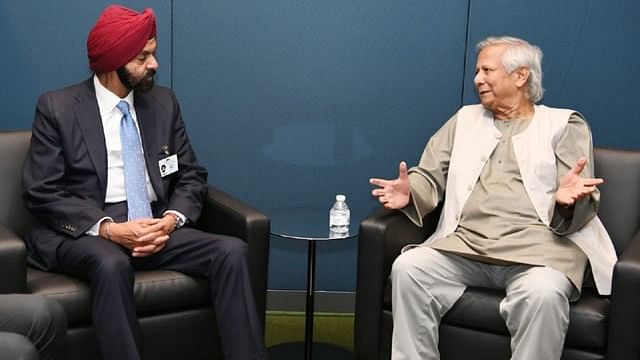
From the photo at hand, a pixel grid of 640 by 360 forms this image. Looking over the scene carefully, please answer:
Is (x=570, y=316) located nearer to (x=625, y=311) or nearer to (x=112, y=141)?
(x=625, y=311)

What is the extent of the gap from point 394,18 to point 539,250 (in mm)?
1351

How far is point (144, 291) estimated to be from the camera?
10.7 feet

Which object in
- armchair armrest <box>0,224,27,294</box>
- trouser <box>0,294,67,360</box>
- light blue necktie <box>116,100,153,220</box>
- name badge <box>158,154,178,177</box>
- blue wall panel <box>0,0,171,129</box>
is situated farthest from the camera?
blue wall panel <box>0,0,171,129</box>

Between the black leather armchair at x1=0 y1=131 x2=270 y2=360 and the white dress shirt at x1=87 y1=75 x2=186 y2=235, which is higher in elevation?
the white dress shirt at x1=87 y1=75 x2=186 y2=235

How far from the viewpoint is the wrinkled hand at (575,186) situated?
329 cm

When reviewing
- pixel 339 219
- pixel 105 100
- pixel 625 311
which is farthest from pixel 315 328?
pixel 625 311

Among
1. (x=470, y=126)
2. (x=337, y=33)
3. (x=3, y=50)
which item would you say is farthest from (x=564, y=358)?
(x=3, y=50)

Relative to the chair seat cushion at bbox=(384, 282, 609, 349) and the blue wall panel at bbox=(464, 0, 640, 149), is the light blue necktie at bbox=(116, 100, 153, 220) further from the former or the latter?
the blue wall panel at bbox=(464, 0, 640, 149)

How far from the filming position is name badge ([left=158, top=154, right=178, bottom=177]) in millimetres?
3633

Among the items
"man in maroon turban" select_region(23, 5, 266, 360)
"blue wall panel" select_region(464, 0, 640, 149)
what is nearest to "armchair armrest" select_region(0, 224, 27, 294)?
"man in maroon turban" select_region(23, 5, 266, 360)

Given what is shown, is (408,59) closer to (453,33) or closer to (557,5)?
(453,33)

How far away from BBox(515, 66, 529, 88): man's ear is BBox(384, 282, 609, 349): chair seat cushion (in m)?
0.84

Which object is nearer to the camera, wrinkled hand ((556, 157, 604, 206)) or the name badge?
wrinkled hand ((556, 157, 604, 206))

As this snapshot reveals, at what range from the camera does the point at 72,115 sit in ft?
11.4
